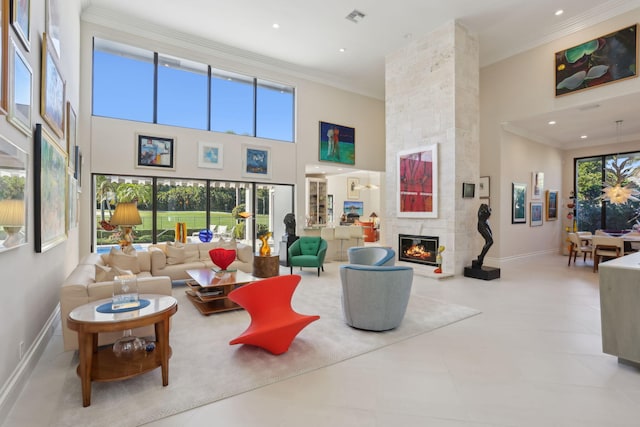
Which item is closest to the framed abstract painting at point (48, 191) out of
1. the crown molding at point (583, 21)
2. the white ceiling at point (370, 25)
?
the white ceiling at point (370, 25)

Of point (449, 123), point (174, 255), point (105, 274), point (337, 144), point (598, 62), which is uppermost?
point (598, 62)

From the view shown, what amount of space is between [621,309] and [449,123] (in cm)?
489

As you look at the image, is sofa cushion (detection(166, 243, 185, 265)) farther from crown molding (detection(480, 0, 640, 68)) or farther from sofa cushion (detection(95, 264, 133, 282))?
crown molding (detection(480, 0, 640, 68))

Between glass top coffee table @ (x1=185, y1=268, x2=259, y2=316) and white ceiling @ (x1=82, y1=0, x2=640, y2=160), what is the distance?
5359 mm

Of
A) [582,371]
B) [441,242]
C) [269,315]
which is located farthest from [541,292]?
[269,315]

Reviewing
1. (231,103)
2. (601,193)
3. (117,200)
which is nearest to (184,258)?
(117,200)

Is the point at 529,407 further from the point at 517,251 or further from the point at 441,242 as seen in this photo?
the point at 517,251

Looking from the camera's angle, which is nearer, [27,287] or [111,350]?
[27,287]

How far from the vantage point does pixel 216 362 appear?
2918 mm

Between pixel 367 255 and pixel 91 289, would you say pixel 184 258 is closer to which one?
pixel 91 289

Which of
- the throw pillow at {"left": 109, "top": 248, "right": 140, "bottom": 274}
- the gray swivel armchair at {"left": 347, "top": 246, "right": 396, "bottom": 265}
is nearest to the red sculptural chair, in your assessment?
the gray swivel armchair at {"left": 347, "top": 246, "right": 396, "bottom": 265}

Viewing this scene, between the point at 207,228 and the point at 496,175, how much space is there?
307 inches

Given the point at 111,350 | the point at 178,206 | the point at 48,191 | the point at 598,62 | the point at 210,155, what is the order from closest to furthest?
1. the point at 111,350
2. the point at 48,191
3. the point at 598,62
4. the point at 178,206
5. the point at 210,155

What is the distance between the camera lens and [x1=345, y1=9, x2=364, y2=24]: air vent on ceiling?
6598 mm
